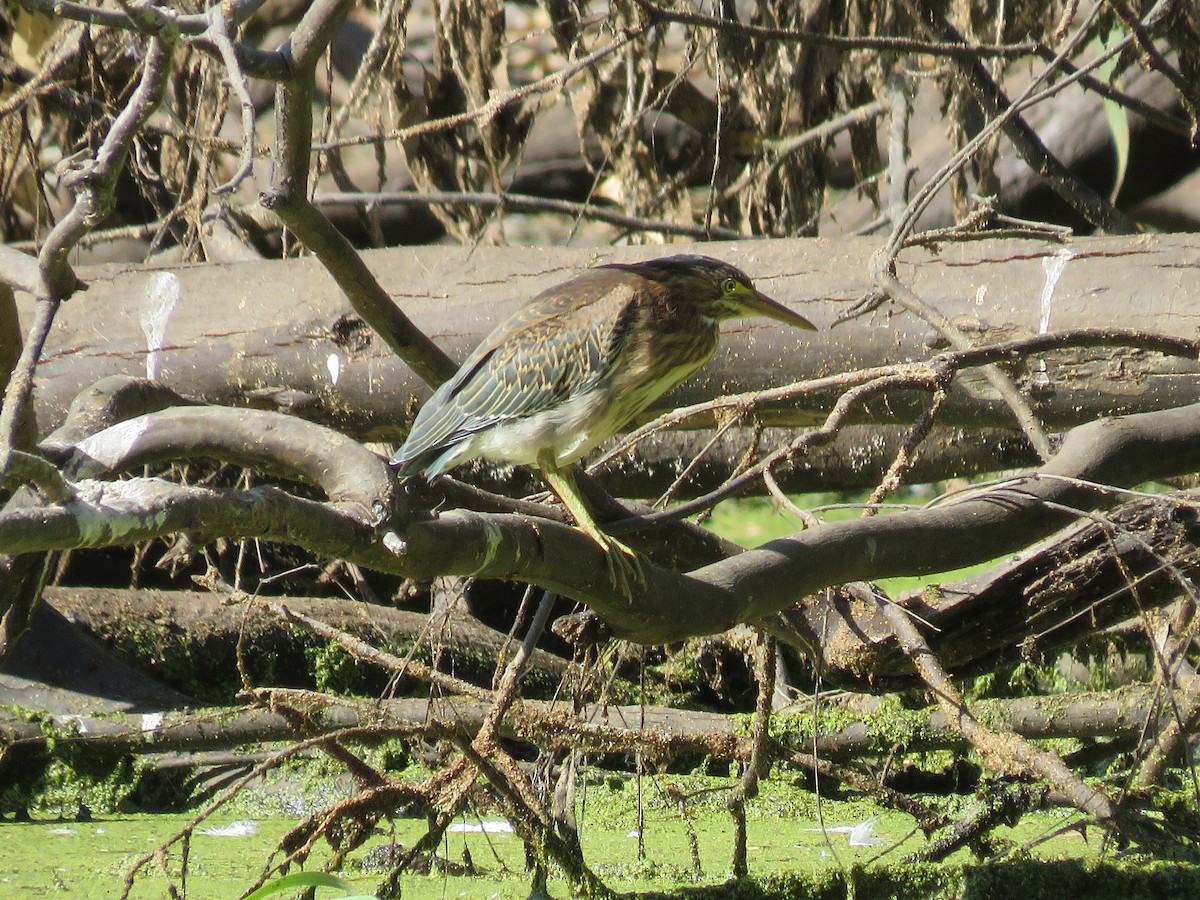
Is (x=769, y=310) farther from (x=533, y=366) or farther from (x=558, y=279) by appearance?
(x=558, y=279)

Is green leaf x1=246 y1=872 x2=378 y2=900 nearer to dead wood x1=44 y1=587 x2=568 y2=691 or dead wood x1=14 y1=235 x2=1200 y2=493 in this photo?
dead wood x1=14 y1=235 x2=1200 y2=493

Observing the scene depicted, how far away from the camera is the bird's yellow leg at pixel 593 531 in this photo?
2.35 m

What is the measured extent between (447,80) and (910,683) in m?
3.32

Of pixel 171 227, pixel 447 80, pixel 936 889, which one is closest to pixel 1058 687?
pixel 936 889

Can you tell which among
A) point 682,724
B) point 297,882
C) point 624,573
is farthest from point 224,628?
point 624,573

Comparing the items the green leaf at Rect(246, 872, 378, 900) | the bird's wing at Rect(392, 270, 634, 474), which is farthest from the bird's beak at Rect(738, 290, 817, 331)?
the green leaf at Rect(246, 872, 378, 900)

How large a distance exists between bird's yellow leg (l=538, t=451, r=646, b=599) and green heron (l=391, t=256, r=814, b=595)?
10 cm

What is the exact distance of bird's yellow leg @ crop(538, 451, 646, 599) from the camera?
2.35m

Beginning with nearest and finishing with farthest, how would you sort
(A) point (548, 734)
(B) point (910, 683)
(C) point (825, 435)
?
(C) point (825, 435) → (A) point (548, 734) → (B) point (910, 683)

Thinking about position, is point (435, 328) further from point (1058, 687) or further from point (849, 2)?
point (1058, 687)

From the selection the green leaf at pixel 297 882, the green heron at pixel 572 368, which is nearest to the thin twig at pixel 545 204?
the green heron at pixel 572 368

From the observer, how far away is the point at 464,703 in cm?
388

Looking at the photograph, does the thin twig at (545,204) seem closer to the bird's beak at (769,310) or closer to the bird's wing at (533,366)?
the bird's beak at (769,310)

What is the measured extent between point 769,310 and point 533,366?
688 millimetres
